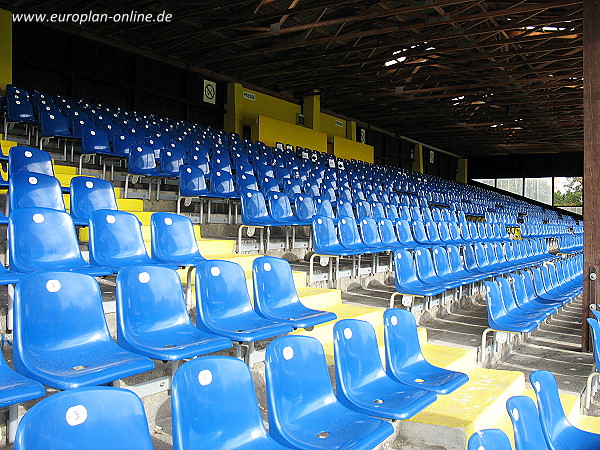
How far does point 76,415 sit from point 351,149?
17302 millimetres

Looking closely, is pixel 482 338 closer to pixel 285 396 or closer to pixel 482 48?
pixel 285 396

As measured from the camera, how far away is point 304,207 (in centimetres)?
592

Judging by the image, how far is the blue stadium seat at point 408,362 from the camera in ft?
8.11

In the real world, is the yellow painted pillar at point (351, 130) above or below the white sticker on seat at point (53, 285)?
above

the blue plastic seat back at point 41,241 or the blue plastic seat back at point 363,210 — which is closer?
the blue plastic seat back at point 41,241

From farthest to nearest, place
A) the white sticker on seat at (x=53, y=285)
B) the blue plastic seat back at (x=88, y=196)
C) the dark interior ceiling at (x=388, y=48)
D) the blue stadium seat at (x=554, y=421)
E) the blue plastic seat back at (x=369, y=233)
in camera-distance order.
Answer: the dark interior ceiling at (x=388, y=48), the blue plastic seat back at (x=369, y=233), the blue plastic seat back at (x=88, y=196), the blue stadium seat at (x=554, y=421), the white sticker on seat at (x=53, y=285)

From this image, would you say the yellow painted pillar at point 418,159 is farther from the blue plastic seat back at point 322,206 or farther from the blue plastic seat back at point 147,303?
the blue plastic seat back at point 147,303

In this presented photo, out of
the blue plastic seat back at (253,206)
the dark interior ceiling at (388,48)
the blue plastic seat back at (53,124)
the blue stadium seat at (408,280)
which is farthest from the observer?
the dark interior ceiling at (388,48)

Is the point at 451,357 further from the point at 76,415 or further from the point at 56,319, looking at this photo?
the point at 76,415

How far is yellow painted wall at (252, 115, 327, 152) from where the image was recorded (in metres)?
14.0

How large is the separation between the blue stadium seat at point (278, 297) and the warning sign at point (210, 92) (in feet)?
36.6

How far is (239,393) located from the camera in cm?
163

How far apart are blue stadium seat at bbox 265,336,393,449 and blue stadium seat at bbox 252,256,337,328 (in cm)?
73

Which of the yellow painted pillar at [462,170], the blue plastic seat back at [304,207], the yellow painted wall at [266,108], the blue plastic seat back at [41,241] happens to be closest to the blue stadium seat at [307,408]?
the blue plastic seat back at [41,241]
